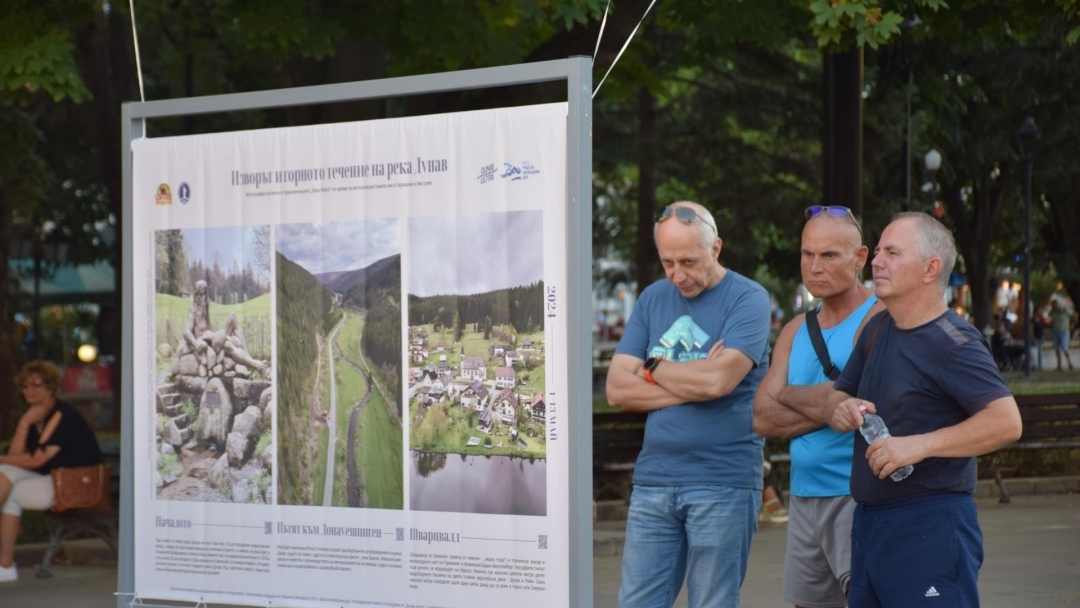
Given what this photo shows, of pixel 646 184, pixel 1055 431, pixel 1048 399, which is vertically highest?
pixel 646 184

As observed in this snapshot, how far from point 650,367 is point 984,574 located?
5.38 meters

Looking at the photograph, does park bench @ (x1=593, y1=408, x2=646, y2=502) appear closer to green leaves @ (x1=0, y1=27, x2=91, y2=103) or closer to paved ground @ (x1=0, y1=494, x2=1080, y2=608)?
paved ground @ (x1=0, y1=494, x2=1080, y2=608)

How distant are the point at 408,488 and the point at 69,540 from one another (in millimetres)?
7017

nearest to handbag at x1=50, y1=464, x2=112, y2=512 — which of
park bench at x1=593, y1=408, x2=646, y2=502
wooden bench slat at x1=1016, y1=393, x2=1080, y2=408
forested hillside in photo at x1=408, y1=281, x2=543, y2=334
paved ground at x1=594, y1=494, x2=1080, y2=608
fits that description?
paved ground at x1=594, y1=494, x2=1080, y2=608

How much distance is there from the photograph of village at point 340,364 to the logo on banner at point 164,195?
55 centimetres

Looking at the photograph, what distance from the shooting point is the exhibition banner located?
4.69m

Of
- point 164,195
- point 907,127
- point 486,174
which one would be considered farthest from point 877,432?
point 907,127

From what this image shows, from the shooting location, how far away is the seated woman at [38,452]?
9742 millimetres

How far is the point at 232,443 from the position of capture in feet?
17.5

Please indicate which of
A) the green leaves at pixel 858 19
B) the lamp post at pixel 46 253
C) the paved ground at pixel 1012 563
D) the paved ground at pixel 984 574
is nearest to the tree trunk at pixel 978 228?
the lamp post at pixel 46 253

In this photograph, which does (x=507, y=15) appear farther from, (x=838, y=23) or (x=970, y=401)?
(x=970, y=401)

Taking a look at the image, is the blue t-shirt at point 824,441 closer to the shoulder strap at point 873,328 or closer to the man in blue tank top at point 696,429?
the man in blue tank top at point 696,429

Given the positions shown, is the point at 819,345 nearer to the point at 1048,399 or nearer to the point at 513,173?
the point at 513,173

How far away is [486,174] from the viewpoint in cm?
476
